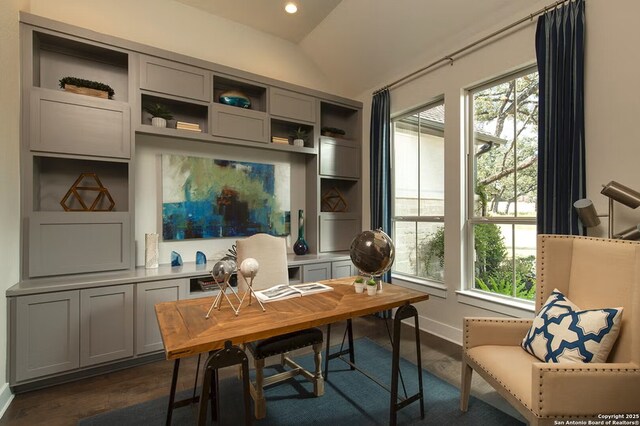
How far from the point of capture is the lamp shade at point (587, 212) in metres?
1.99

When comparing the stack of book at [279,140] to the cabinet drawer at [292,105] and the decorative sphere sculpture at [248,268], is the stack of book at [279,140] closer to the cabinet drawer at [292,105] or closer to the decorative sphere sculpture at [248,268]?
the cabinet drawer at [292,105]

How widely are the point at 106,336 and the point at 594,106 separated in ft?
13.1

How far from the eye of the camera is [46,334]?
2.24 meters

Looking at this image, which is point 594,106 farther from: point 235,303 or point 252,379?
point 252,379

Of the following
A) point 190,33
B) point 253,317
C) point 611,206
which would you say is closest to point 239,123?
point 190,33

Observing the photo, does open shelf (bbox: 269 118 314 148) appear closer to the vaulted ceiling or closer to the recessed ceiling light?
the vaulted ceiling

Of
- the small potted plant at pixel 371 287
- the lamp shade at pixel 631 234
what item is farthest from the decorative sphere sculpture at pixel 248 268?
the lamp shade at pixel 631 234

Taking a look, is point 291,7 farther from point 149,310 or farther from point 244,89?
point 149,310

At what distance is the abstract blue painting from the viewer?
321 centimetres

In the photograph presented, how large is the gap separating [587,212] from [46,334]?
380cm

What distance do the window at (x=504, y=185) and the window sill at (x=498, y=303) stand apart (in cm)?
10

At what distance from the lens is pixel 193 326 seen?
1400 mm

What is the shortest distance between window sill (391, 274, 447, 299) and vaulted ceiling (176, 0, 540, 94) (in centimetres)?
240

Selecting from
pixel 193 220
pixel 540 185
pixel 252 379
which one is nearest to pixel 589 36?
pixel 540 185
